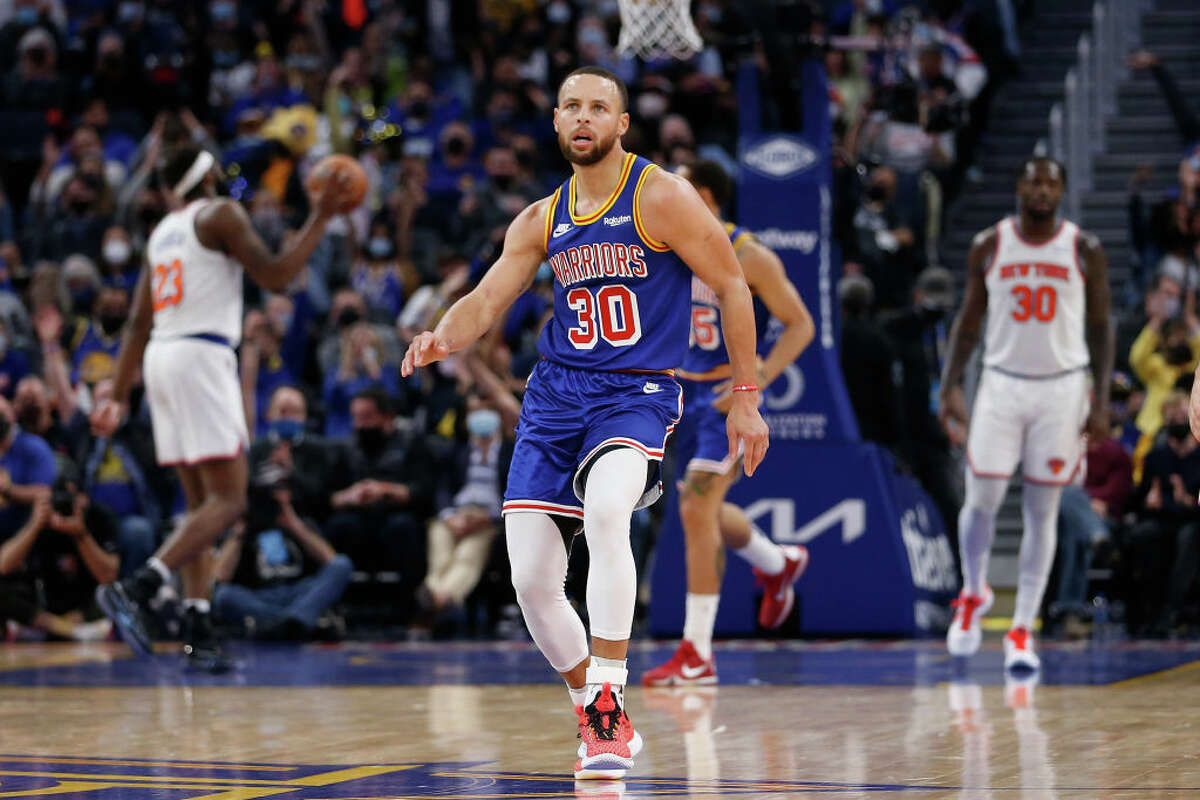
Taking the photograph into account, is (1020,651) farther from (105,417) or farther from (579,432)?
(105,417)

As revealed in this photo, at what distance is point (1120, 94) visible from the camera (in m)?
18.8

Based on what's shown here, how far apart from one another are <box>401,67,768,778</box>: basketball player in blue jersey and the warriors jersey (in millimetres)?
2657

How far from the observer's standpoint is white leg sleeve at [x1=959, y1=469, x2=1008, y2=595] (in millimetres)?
9891

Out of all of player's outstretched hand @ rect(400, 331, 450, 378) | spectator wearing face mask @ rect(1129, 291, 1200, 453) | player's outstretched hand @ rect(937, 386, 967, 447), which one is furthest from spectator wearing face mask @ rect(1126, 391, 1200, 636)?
player's outstretched hand @ rect(400, 331, 450, 378)

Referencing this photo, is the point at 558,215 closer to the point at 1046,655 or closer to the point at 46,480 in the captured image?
the point at 1046,655

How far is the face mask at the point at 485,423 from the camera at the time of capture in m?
13.5

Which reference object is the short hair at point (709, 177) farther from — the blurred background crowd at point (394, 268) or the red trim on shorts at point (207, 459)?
the red trim on shorts at point (207, 459)

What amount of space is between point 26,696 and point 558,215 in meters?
4.05

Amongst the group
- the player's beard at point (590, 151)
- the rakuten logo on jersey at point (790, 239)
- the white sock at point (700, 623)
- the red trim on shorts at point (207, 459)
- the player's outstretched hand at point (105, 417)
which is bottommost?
the white sock at point (700, 623)

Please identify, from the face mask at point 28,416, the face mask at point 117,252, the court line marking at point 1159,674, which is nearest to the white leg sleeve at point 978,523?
the court line marking at point 1159,674

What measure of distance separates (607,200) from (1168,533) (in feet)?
24.3

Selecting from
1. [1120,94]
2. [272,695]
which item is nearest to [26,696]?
[272,695]

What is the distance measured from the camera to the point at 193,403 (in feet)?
31.5

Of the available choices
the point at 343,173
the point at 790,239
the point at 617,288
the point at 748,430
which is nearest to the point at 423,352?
the point at 617,288
